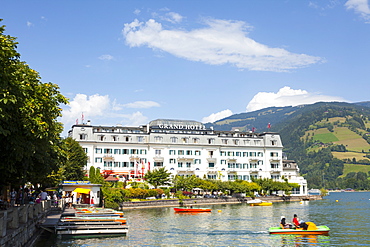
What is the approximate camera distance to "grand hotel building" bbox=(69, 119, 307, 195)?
119m

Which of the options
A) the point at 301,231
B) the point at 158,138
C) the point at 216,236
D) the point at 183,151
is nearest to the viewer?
the point at 216,236

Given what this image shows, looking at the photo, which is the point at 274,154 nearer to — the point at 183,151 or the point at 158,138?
the point at 183,151

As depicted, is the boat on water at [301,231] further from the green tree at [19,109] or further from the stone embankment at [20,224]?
the green tree at [19,109]

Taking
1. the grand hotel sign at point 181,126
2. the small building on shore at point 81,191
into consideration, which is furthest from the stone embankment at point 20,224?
the grand hotel sign at point 181,126

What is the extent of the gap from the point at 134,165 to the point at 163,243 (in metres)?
81.5

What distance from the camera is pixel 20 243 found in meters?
30.8

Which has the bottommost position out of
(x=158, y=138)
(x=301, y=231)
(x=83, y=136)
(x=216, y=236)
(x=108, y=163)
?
(x=216, y=236)

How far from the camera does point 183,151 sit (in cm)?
12644

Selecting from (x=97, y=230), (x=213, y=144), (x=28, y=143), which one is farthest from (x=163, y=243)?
(x=213, y=144)

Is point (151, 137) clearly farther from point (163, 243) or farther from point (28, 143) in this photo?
point (28, 143)

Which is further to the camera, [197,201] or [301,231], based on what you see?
[197,201]

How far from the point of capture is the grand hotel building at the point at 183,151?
119125 mm

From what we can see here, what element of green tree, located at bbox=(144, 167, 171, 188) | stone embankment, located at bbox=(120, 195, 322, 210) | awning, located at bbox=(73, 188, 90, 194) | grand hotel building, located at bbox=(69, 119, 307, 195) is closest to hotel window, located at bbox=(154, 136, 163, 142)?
grand hotel building, located at bbox=(69, 119, 307, 195)

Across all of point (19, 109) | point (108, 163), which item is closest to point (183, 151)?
point (108, 163)
